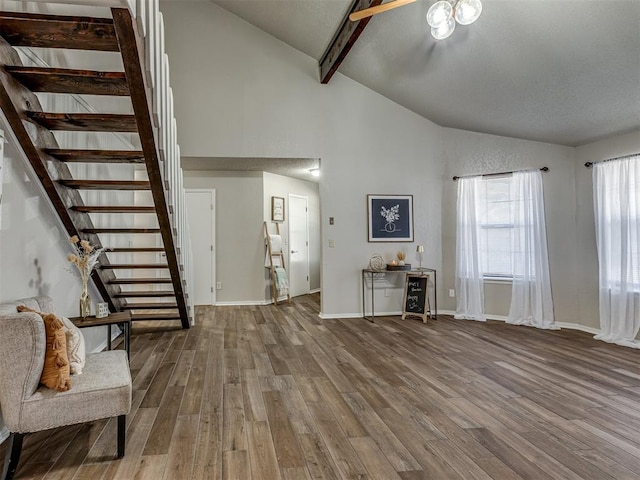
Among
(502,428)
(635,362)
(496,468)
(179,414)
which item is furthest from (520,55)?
(179,414)

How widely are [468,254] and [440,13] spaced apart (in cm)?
351

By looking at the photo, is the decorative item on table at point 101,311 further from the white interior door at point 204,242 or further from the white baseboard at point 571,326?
the white baseboard at point 571,326

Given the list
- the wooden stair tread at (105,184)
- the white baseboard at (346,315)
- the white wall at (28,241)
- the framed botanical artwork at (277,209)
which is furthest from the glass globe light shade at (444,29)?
the framed botanical artwork at (277,209)

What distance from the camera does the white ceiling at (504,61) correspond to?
10.4 feet

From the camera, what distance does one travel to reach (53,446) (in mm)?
2193

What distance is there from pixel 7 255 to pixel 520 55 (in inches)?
177

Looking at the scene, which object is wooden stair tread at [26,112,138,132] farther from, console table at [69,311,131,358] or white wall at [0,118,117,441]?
console table at [69,311,131,358]

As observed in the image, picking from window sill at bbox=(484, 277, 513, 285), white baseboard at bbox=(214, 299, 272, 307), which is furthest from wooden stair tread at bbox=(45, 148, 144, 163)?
window sill at bbox=(484, 277, 513, 285)

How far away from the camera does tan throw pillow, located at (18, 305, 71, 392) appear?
1.92 meters

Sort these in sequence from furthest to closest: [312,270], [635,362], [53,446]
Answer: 1. [312,270]
2. [635,362]
3. [53,446]

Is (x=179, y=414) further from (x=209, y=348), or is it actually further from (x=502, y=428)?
(x=502, y=428)

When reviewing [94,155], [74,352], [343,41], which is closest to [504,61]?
[343,41]

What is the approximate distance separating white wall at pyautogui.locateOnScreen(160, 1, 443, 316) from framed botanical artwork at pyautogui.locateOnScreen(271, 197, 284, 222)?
1.48 m

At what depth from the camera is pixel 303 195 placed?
7914 mm
